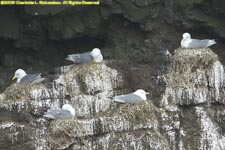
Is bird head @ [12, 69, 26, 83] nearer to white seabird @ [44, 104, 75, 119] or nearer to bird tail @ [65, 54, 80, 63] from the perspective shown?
bird tail @ [65, 54, 80, 63]

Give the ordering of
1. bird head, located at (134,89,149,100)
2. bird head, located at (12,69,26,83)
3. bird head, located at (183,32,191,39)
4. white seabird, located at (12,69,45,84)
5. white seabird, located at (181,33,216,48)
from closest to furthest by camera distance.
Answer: bird head, located at (134,89,149,100)
white seabird, located at (12,69,45,84)
bird head, located at (12,69,26,83)
white seabird, located at (181,33,216,48)
bird head, located at (183,32,191,39)

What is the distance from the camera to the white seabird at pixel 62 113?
30.2ft

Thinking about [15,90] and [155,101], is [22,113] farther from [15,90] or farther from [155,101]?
[155,101]

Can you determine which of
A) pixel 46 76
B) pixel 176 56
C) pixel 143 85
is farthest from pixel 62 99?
pixel 176 56

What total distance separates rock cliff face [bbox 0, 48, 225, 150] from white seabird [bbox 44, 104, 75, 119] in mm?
94

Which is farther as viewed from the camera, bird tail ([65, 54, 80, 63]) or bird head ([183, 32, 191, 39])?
bird head ([183, 32, 191, 39])

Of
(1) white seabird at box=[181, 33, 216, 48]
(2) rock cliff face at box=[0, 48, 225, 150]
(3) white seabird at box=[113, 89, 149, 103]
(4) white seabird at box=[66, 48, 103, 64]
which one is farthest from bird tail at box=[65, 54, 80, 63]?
(1) white seabird at box=[181, 33, 216, 48]

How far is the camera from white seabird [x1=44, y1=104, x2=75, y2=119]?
30.2ft

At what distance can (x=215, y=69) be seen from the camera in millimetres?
10219

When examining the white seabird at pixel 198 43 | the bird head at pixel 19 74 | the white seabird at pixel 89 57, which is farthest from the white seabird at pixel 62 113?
the white seabird at pixel 198 43

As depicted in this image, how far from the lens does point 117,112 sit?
9602mm

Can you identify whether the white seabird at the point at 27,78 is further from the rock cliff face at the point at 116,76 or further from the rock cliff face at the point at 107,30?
the rock cliff face at the point at 107,30

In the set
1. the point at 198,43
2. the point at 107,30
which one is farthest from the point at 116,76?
the point at 198,43

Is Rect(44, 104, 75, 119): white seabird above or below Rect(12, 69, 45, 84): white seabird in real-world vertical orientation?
below
